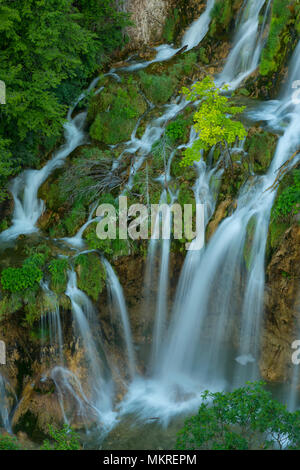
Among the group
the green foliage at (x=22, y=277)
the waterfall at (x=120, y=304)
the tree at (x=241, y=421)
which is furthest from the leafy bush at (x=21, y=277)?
the tree at (x=241, y=421)

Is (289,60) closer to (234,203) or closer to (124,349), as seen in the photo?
(234,203)

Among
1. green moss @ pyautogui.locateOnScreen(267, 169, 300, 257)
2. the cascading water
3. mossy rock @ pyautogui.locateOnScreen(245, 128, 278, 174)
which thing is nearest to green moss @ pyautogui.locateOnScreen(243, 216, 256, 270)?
the cascading water

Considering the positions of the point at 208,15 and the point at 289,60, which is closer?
the point at 289,60

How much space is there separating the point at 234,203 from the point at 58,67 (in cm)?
601

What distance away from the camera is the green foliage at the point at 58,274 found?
9.83 meters

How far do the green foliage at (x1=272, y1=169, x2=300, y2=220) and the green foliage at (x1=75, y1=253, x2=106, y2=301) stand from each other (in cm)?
427

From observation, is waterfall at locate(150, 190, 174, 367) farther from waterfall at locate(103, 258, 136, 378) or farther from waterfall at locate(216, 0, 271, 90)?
waterfall at locate(216, 0, 271, 90)

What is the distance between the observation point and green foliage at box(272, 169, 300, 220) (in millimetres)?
8875

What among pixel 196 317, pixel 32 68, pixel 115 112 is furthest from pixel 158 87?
pixel 196 317

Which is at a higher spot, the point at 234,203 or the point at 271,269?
the point at 234,203

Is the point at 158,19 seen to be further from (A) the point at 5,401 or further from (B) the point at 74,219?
(A) the point at 5,401

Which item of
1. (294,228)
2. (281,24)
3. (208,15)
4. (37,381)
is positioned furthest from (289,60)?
(37,381)

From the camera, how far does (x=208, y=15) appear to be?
15.2 meters

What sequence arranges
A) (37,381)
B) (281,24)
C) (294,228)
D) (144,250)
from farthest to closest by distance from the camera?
(281,24) < (144,250) < (37,381) < (294,228)
